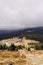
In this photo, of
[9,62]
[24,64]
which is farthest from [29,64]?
[9,62]

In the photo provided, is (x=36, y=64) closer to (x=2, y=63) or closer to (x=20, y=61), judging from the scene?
(x=20, y=61)

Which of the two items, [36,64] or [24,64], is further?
[36,64]

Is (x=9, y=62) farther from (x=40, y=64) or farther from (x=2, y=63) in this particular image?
(x=40, y=64)

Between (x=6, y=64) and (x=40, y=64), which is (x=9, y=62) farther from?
(x=40, y=64)

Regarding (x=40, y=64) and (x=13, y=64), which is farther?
(x=40, y=64)

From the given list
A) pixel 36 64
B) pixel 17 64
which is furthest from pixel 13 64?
pixel 36 64

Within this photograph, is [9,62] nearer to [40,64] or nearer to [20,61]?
[20,61]
